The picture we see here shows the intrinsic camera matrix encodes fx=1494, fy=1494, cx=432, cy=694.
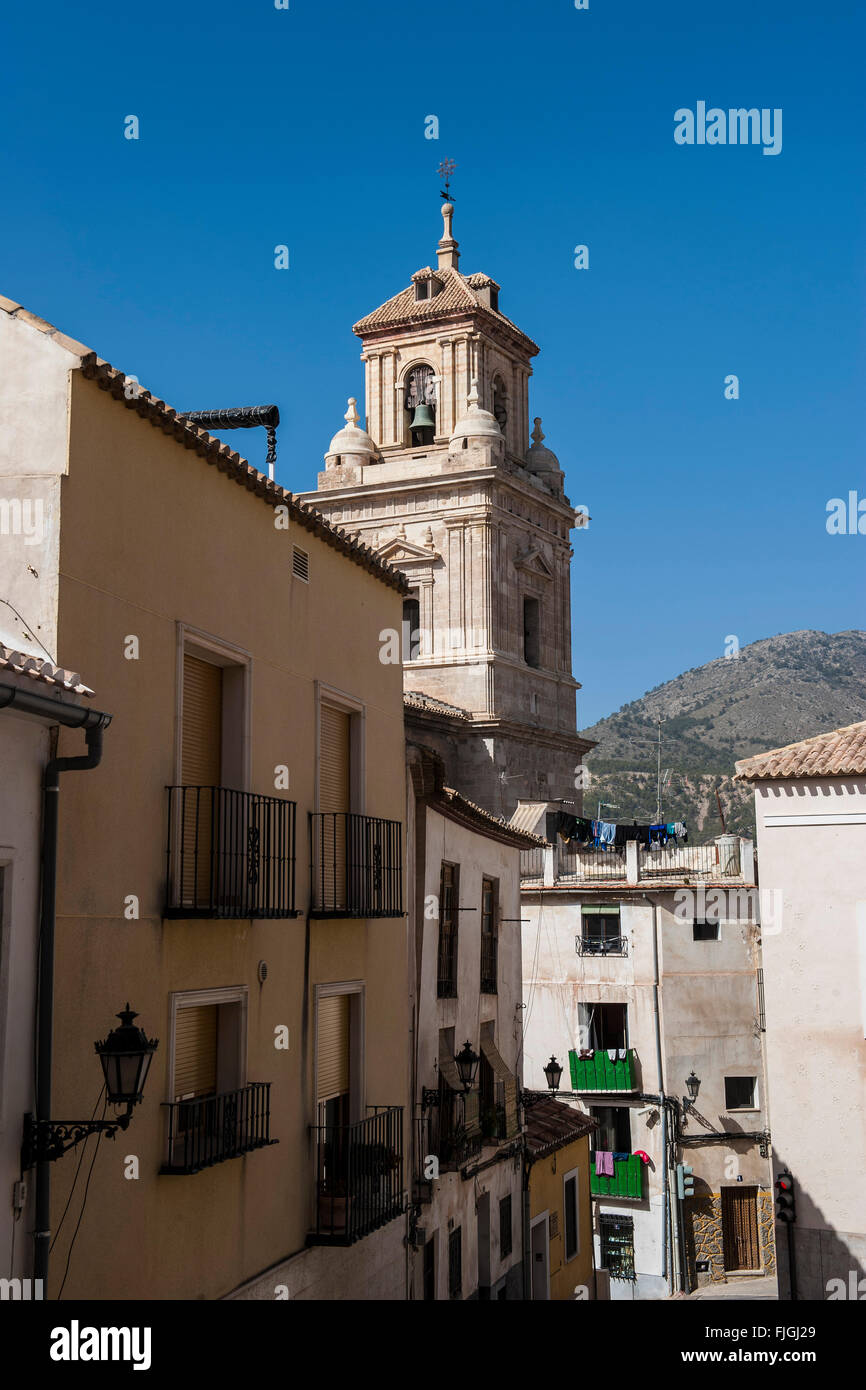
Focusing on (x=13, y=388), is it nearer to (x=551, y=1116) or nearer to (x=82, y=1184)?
(x=82, y=1184)

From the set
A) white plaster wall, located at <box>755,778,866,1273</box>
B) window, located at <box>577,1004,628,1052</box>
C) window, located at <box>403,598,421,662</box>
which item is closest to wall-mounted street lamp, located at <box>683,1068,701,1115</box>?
window, located at <box>577,1004,628,1052</box>

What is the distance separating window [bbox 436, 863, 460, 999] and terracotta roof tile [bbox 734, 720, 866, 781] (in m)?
4.03

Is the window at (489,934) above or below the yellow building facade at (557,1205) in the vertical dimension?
above

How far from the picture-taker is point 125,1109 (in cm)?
941

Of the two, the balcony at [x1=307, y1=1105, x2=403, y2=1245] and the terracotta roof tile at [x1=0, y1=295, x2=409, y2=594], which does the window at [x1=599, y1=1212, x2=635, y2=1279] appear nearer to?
the balcony at [x1=307, y1=1105, x2=403, y2=1245]

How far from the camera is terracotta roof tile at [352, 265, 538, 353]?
144 feet

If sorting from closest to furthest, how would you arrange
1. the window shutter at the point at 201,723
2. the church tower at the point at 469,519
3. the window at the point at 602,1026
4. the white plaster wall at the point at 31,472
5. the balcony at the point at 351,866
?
the white plaster wall at the point at 31,472 < the window shutter at the point at 201,723 < the balcony at the point at 351,866 < the window at the point at 602,1026 < the church tower at the point at 469,519

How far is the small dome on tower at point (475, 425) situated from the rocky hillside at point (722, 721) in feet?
216

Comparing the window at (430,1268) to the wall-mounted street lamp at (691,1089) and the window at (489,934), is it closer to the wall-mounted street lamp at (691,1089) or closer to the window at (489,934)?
the window at (489,934)

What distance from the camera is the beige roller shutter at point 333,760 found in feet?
45.6

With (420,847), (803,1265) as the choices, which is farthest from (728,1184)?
(420,847)

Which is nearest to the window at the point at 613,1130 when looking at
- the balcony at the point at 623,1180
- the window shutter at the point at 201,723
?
the balcony at the point at 623,1180

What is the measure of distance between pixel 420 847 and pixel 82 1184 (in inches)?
331

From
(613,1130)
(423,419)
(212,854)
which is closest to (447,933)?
(212,854)
